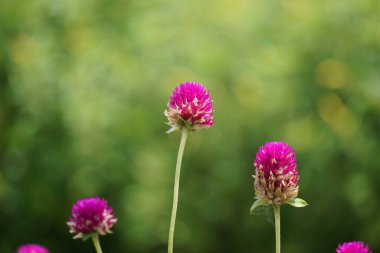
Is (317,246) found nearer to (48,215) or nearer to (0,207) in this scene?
(48,215)

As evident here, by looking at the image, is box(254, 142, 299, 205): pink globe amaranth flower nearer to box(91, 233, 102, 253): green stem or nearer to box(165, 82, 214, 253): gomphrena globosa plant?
box(165, 82, 214, 253): gomphrena globosa plant

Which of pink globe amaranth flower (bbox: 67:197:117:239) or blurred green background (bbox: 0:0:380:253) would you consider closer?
pink globe amaranth flower (bbox: 67:197:117:239)

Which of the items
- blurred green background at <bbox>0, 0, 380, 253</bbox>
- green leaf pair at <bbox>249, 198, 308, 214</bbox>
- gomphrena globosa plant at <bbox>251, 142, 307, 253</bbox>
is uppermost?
blurred green background at <bbox>0, 0, 380, 253</bbox>

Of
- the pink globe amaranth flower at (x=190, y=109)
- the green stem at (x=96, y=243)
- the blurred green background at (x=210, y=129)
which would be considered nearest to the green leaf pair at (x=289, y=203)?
the pink globe amaranth flower at (x=190, y=109)

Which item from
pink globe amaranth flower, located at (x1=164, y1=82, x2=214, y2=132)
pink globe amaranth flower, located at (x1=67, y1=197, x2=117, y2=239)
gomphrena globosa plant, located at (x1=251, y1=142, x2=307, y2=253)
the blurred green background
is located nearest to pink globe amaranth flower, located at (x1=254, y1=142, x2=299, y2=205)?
gomphrena globosa plant, located at (x1=251, y1=142, x2=307, y2=253)

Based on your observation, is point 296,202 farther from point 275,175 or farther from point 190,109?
point 190,109

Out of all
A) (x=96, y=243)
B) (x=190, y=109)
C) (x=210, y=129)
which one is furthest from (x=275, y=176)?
(x=210, y=129)

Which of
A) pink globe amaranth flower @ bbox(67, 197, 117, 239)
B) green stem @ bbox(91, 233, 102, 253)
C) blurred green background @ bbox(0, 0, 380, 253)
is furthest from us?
blurred green background @ bbox(0, 0, 380, 253)

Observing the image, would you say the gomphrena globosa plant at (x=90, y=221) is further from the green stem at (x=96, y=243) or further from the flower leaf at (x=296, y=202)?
the flower leaf at (x=296, y=202)
